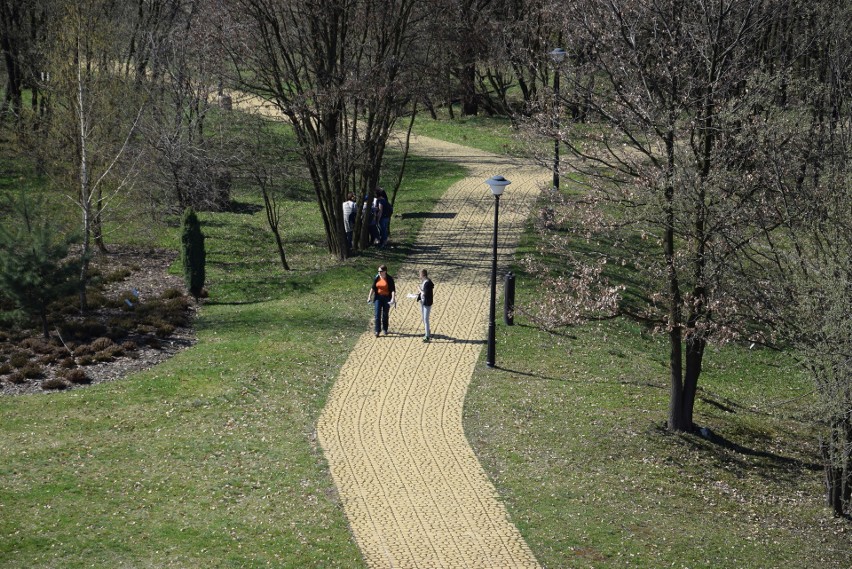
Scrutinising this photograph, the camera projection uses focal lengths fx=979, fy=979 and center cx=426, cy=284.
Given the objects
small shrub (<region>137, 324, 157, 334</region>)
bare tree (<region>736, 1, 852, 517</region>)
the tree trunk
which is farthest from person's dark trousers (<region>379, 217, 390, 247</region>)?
the tree trunk

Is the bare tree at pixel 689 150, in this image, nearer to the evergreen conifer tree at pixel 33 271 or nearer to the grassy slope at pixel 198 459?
the grassy slope at pixel 198 459

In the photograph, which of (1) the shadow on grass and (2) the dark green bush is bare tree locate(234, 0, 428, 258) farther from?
(1) the shadow on grass

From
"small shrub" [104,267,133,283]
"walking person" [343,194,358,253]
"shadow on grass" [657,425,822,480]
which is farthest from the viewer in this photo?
"walking person" [343,194,358,253]

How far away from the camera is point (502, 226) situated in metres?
32.7

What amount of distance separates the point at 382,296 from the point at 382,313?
1.71ft

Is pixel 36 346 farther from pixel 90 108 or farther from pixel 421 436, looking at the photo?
pixel 421 436

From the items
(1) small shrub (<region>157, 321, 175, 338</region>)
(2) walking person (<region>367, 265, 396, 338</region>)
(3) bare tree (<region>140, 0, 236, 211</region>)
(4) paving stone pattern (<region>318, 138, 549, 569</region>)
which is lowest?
(4) paving stone pattern (<region>318, 138, 549, 569</region>)

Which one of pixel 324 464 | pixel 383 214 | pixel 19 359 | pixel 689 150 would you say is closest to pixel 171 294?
pixel 19 359

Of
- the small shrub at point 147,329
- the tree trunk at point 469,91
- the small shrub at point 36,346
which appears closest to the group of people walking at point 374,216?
the small shrub at point 147,329

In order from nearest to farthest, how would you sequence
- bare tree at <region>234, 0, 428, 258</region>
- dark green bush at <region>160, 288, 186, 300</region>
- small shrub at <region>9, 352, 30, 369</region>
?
small shrub at <region>9, 352, 30, 369</region> → dark green bush at <region>160, 288, 186, 300</region> → bare tree at <region>234, 0, 428, 258</region>

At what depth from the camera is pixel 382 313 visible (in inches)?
905

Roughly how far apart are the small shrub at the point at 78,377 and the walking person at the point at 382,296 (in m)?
6.44

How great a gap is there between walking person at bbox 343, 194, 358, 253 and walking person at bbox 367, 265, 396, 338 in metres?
7.67

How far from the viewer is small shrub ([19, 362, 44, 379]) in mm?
20234
